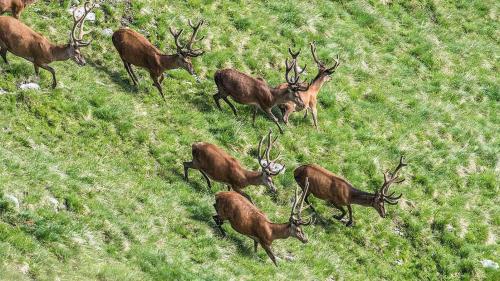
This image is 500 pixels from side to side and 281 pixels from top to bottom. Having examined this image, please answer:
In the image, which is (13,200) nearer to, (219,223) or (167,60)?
(219,223)

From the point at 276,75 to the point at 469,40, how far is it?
9548 millimetres

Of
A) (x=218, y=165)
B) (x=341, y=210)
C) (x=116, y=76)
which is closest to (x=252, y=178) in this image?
(x=218, y=165)

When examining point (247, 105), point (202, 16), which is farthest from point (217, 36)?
point (247, 105)

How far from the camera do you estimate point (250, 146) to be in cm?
1905

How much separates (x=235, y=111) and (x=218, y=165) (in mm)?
3635

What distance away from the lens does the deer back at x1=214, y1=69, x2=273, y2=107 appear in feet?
64.8

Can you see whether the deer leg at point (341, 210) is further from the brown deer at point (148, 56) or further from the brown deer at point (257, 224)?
the brown deer at point (148, 56)

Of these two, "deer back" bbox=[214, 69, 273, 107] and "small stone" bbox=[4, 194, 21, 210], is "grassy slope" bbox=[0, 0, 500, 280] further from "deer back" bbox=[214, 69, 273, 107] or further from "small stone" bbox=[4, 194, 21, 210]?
"deer back" bbox=[214, 69, 273, 107]

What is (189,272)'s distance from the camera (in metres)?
13.6

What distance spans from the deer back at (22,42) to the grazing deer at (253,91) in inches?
182

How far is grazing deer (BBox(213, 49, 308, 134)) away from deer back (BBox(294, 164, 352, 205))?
7.90 feet

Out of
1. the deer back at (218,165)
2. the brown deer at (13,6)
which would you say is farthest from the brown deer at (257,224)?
the brown deer at (13,6)

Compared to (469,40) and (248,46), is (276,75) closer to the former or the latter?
(248,46)

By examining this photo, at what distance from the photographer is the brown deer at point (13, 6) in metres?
18.8
